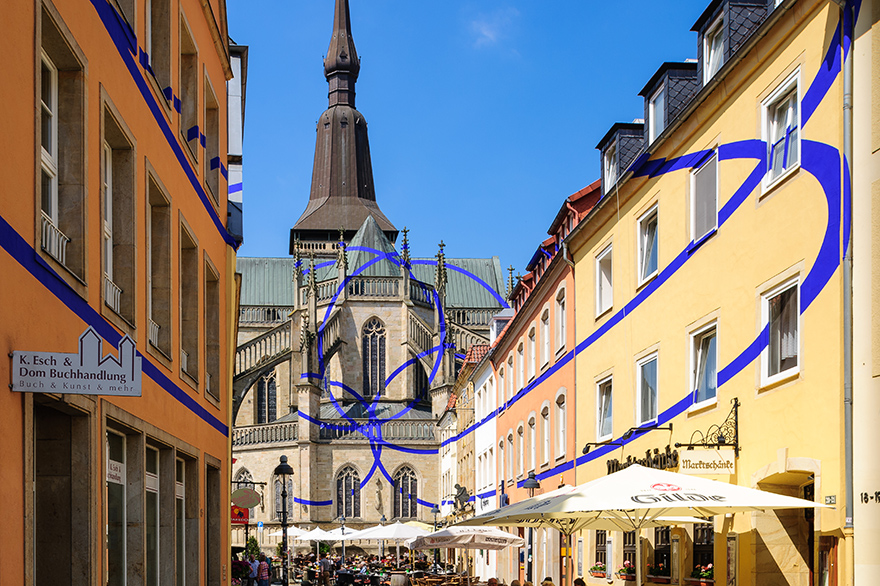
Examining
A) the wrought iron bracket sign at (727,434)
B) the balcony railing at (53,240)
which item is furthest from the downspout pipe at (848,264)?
the balcony railing at (53,240)

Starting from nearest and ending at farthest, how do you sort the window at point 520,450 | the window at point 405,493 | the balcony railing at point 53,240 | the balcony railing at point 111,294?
the balcony railing at point 53,240
the balcony railing at point 111,294
the window at point 520,450
the window at point 405,493

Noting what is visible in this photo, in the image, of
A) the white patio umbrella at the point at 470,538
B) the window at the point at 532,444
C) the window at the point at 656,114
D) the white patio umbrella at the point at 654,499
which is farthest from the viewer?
the window at the point at 532,444

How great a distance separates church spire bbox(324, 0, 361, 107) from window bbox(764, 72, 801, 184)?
8934 centimetres

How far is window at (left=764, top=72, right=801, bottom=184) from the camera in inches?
489

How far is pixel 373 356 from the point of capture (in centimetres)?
7288

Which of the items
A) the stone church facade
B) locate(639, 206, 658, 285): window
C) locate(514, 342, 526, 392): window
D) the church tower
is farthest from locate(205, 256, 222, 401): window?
the church tower

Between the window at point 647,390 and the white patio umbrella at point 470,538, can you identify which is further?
the white patio umbrella at point 470,538

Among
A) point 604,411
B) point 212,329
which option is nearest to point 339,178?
point 604,411

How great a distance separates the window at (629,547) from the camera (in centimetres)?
1789

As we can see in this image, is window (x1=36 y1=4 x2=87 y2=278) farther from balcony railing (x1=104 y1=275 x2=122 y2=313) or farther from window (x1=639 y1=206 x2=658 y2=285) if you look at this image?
window (x1=639 y1=206 x2=658 y2=285)

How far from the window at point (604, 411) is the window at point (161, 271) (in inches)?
359

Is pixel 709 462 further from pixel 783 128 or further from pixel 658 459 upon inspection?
pixel 783 128

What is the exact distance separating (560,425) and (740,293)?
11.3m

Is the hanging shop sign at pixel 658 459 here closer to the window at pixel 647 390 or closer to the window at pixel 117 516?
the window at pixel 647 390
